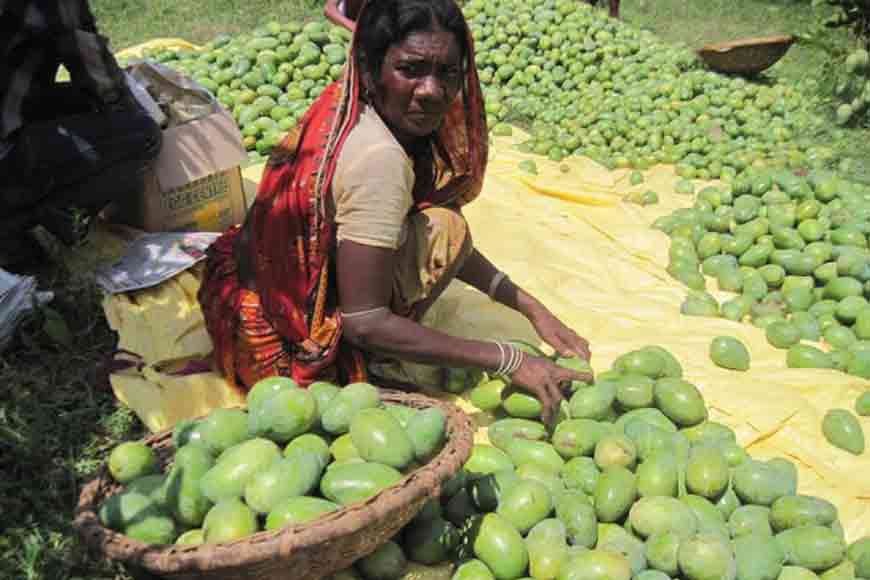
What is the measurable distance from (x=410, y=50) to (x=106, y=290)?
2013 mm

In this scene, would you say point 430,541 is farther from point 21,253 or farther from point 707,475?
Answer: point 21,253

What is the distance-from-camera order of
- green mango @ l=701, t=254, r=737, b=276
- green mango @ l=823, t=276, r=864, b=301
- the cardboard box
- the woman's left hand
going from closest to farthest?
the woman's left hand < green mango @ l=823, t=276, r=864, b=301 < the cardboard box < green mango @ l=701, t=254, r=737, b=276

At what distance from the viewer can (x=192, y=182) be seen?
13.2 feet

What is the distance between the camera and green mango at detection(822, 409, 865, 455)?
2.79 meters

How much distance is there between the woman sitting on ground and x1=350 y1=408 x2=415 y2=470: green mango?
52 cm

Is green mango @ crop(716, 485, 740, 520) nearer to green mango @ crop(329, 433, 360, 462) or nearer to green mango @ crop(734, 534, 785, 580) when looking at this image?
green mango @ crop(734, 534, 785, 580)

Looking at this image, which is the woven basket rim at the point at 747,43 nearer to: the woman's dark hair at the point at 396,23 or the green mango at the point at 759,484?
the woman's dark hair at the point at 396,23

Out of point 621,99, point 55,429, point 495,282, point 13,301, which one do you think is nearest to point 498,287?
point 495,282

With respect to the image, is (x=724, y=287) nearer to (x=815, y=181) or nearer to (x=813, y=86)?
(x=815, y=181)

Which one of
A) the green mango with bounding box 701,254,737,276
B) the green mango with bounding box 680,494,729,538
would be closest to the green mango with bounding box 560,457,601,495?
the green mango with bounding box 680,494,729,538

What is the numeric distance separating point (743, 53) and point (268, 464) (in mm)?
7441

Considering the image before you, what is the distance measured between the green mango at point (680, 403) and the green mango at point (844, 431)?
20.8 inches

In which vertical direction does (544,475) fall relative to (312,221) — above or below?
below

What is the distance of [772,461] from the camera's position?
2.51 m
